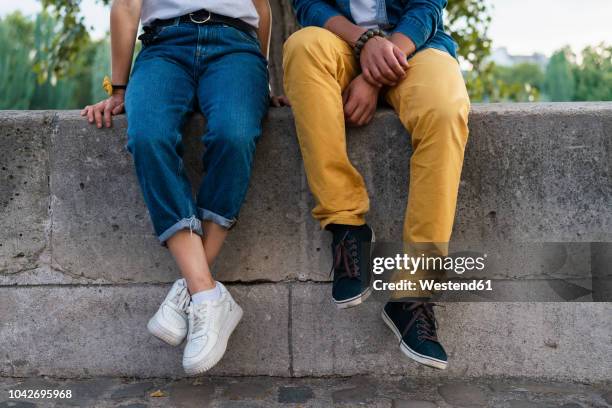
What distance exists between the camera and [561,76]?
36312 millimetres

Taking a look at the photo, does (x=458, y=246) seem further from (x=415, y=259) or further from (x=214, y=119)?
(x=214, y=119)

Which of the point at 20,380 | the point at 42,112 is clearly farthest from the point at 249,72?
the point at 20,380

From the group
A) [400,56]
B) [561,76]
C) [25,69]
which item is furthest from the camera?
[561,76]

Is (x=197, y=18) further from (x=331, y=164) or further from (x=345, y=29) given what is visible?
(x=331, y=164)

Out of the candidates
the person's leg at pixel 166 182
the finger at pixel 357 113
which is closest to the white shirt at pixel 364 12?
the finger at pixel 357 113

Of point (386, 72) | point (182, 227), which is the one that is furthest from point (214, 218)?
point (386, 72)

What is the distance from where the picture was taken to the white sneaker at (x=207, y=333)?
231 cm

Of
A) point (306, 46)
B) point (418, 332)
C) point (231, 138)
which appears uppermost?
point (306, 46)

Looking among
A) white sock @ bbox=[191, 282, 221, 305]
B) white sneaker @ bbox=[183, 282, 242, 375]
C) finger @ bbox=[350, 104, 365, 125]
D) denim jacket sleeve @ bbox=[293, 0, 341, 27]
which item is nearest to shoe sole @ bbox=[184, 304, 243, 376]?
white sneaker @ bbox=[183, 282, 242, 375]

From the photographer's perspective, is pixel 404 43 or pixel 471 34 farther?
pixel 471 34

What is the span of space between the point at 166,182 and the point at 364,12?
3.78 feet

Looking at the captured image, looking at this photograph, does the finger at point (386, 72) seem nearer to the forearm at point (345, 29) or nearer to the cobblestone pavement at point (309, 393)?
the forearm at point (345, 29)

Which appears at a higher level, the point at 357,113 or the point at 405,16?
the point at 405,16

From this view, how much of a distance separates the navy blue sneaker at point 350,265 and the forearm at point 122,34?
1124mm
